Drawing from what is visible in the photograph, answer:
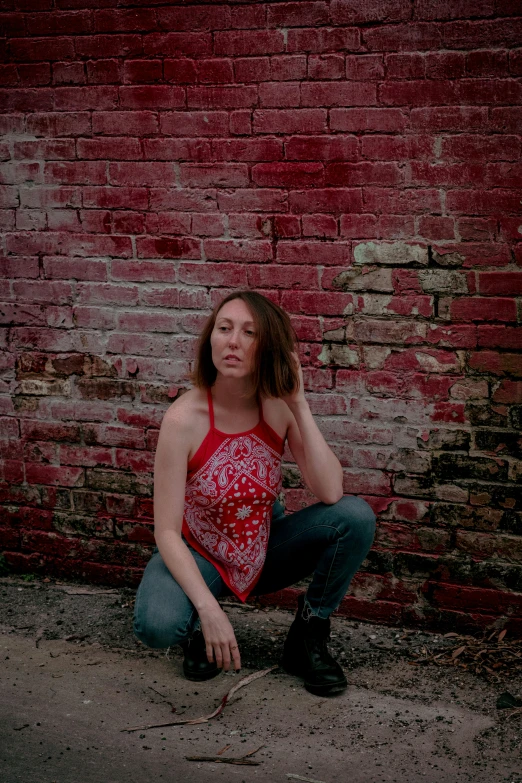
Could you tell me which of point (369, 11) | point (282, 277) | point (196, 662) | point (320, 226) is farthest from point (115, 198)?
point (196, 662)

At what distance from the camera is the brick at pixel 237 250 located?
3.42m

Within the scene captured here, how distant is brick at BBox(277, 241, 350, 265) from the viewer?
3.32m

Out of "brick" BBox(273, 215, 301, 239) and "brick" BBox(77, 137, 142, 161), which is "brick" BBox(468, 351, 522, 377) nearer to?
"brick" BBox(273, 215, 301, 239)

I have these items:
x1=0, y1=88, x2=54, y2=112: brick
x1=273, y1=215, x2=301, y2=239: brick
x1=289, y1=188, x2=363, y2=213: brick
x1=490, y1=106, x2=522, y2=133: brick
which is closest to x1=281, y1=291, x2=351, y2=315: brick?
x1=273, y1=215, x2=301, y2=239: brick

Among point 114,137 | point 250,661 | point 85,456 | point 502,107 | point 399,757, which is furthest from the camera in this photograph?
point 85,456

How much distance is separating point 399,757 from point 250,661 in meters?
0.80

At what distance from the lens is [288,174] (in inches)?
131

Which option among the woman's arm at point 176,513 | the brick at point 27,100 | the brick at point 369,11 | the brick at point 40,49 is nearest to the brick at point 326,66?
the brick at point 369,11

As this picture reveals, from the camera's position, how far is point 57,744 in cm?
271

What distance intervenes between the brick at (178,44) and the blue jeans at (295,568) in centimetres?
195

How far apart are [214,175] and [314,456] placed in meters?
1.32

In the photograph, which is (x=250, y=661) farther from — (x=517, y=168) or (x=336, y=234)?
(x=517, y=168)

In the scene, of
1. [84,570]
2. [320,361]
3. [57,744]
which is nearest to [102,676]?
[57,744]

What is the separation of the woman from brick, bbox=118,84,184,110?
105 cm
